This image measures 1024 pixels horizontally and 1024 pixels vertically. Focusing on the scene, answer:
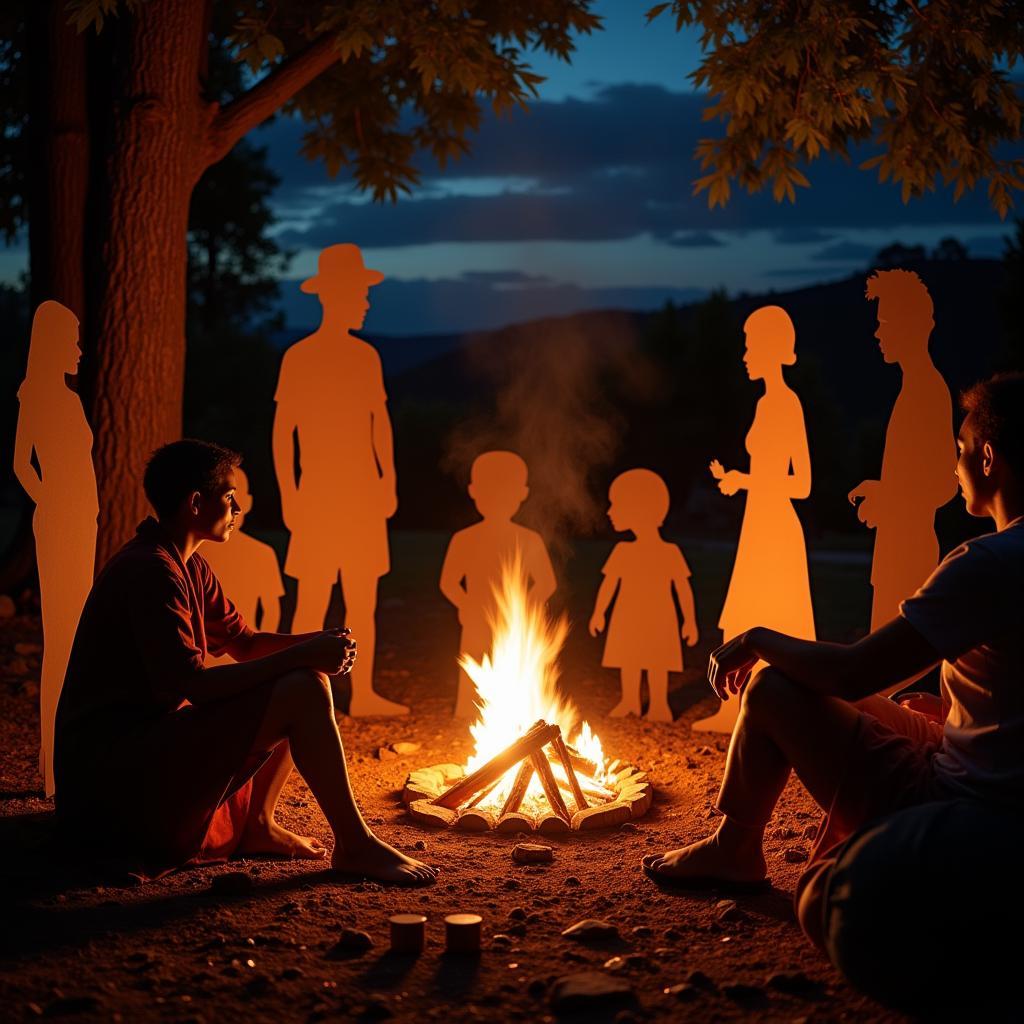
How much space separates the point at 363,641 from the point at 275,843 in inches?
122

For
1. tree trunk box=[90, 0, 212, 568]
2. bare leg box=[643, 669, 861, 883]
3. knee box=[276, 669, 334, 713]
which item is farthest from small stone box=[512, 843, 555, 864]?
tree trunk box=[90, 0, 212, 568]

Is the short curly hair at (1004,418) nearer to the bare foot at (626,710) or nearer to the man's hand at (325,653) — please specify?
the man's hand at (325,653)

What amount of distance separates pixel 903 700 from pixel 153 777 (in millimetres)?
3040

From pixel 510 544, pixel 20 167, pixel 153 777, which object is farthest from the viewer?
pixel 20 167

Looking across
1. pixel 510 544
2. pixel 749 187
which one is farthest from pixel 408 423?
pixel 510 544

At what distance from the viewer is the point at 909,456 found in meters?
6.78

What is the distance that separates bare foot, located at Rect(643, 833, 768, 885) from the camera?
4.42 m

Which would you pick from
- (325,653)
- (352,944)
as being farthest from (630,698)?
(352,944)

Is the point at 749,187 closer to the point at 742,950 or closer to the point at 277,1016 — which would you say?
the point at 742,950

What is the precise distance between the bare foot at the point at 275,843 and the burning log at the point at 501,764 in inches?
37.4

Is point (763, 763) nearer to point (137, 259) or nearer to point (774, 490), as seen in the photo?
point (774, 490)

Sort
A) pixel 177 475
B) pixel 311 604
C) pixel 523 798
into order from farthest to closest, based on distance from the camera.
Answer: pixel 311 604
pixel 523 798
pixel 177 475

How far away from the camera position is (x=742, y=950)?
3.95 meters

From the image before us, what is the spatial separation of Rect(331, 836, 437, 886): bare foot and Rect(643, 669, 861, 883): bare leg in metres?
0.97
